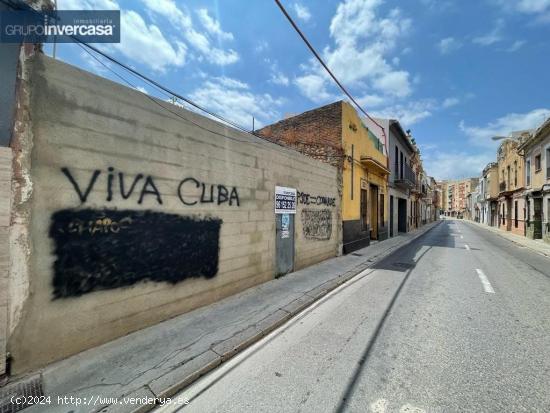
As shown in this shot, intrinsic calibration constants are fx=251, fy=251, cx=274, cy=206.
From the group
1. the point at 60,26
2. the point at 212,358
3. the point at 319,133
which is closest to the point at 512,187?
the point at 319,133

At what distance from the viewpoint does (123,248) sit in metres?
3.44

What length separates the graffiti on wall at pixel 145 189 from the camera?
311 cm

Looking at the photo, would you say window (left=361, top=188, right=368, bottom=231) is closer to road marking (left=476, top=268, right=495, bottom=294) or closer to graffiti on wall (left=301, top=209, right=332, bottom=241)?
graffiti on wall (left=301, top=209, right=332, bottom=241)

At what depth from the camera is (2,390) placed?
242 centimetres

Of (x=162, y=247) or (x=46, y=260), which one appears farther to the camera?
(x=162, y=247)

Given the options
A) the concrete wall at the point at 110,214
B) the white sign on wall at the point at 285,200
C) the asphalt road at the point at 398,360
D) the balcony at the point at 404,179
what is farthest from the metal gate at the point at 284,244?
the balcony at the point at 404,179

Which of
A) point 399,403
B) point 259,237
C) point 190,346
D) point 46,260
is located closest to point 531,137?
point 259,237

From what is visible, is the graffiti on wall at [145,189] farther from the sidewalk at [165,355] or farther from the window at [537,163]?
the window at [537,163]

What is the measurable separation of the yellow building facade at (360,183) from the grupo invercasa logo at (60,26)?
27.9ft

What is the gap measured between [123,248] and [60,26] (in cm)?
284

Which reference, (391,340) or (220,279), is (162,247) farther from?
(391,340)

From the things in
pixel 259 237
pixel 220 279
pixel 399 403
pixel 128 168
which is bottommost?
pixel 399 403

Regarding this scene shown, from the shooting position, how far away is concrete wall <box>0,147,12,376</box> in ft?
8.19

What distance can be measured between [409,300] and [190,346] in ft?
14.1
